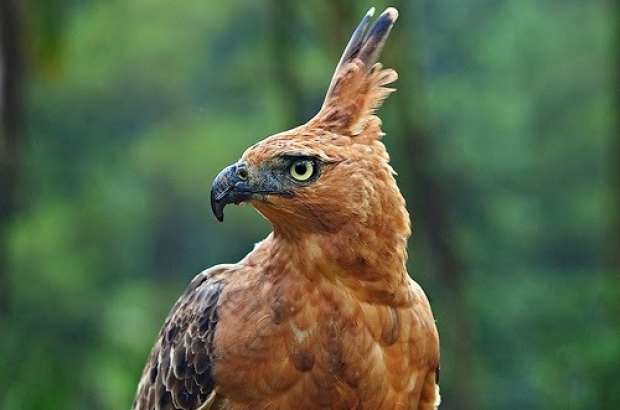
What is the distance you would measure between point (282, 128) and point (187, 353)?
579 cm

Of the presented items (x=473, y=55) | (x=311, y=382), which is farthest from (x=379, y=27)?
(x=473, y=55)

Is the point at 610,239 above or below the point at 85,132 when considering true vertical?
below

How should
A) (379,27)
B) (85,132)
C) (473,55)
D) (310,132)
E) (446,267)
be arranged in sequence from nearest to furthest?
(310,132) → (379,27) → (446,267) → (473,55) → (85,132)

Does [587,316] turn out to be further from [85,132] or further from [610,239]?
[85,132]

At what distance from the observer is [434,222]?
7.64m

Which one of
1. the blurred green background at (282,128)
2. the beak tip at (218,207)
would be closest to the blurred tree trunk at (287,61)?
the blurred green background at (282,128)

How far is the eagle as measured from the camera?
2.84m

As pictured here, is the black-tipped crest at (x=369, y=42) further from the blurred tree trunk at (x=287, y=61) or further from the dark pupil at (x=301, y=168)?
the blurred tree trunk at (x=287, y=61)

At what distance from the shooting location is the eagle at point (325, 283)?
9.32 ft

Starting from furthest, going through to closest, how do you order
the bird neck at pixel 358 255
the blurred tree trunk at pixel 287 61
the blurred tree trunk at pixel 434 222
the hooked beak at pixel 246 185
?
the blurred tree trunk at pixel 434 222 → the blurred tree trunk at pixel 287 61 → the bird neck at pixel 358 255 → the hooked beak at pixel 246 185

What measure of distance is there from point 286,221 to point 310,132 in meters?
0.27

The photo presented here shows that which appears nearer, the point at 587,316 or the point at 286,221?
the point at 286,221

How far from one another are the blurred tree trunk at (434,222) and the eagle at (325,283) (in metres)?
4.34

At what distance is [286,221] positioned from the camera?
2.91 meters
